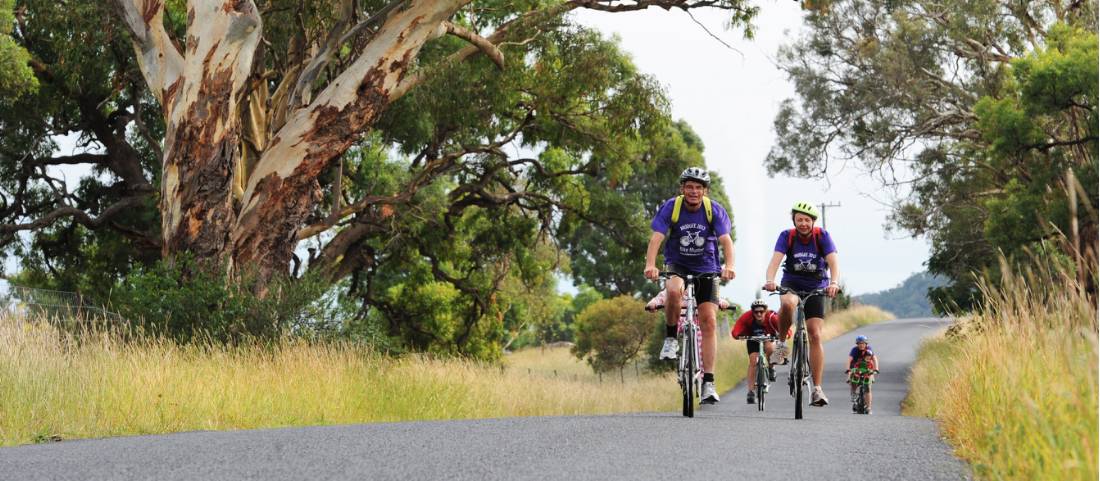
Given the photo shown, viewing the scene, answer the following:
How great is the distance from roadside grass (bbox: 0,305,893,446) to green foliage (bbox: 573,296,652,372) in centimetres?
2446

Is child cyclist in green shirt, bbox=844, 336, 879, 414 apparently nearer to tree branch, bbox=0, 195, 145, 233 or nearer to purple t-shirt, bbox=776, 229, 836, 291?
purple t-shirt, bbox=776, 229, 836, 291

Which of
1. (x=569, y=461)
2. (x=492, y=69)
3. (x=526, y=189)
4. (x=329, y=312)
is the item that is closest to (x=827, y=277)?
(x=569, y=461)

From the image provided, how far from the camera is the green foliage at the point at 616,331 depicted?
41.5 m

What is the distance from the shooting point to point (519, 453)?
23.4 feet

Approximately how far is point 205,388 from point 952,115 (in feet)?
81.2

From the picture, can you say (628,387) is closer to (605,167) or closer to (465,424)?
(605,167)

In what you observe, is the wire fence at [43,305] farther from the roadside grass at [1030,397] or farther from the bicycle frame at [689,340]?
the roadside grass at [1030,397]

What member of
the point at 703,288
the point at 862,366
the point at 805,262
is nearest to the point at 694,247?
the point at 703,288

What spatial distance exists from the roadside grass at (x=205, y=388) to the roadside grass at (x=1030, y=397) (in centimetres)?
601

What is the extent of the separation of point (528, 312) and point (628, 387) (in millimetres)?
24534

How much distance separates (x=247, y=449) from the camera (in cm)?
736

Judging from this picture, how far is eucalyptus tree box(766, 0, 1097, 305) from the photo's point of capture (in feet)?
80.2

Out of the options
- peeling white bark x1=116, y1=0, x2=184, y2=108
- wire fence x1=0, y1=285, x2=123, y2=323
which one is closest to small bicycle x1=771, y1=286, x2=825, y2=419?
wire fence x1=0, y1=285, x2=123, y2=323

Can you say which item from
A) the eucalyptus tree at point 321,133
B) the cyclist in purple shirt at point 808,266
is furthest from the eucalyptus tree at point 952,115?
the cyclist in purple shirt at point 808,266
